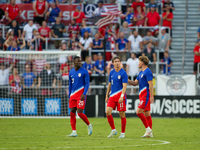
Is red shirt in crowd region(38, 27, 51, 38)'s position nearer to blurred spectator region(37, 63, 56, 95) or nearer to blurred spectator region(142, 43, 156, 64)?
blurred spectator region(37, 63, 56, 95)

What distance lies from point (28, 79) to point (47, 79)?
0.85 meters

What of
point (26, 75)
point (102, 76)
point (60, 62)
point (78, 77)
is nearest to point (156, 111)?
point (102, 76)

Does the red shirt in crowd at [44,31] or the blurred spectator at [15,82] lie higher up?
the red shirt in crowd at [44,31]

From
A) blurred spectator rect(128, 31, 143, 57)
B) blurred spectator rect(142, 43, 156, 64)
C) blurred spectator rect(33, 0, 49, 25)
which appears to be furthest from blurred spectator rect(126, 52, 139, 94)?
blurred spectator rect(33, 0, 49, 25)

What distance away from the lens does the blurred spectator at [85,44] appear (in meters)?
19.2

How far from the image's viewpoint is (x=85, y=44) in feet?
63.8

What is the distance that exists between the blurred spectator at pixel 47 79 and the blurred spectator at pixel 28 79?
11.9 inches

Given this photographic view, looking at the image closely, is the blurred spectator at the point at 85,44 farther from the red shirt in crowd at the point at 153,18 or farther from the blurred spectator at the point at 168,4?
the blurred spectator at the point at 168,4

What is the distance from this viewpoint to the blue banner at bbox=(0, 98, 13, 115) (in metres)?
16.3

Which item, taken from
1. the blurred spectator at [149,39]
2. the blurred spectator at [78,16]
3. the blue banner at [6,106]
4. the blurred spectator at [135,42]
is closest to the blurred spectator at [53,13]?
the blurred spectator at [78,16]

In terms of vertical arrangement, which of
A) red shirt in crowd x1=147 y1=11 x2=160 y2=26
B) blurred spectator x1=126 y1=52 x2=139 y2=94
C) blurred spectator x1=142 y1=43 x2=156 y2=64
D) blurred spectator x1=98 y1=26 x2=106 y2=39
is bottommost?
blurred spectator x1=126 y1=52 x2=139 y2=94

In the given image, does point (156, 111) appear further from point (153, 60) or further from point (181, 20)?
point (181, 20)

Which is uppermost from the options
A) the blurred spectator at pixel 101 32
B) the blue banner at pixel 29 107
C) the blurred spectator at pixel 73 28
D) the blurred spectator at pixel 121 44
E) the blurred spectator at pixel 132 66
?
the blurred spectator at pixel 73 28

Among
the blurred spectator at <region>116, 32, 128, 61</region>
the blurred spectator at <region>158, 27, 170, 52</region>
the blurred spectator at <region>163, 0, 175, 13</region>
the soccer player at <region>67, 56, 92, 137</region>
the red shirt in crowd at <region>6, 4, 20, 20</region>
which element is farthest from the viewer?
the red shirt in crowd at <region>6, 4, 20, 20</region>
